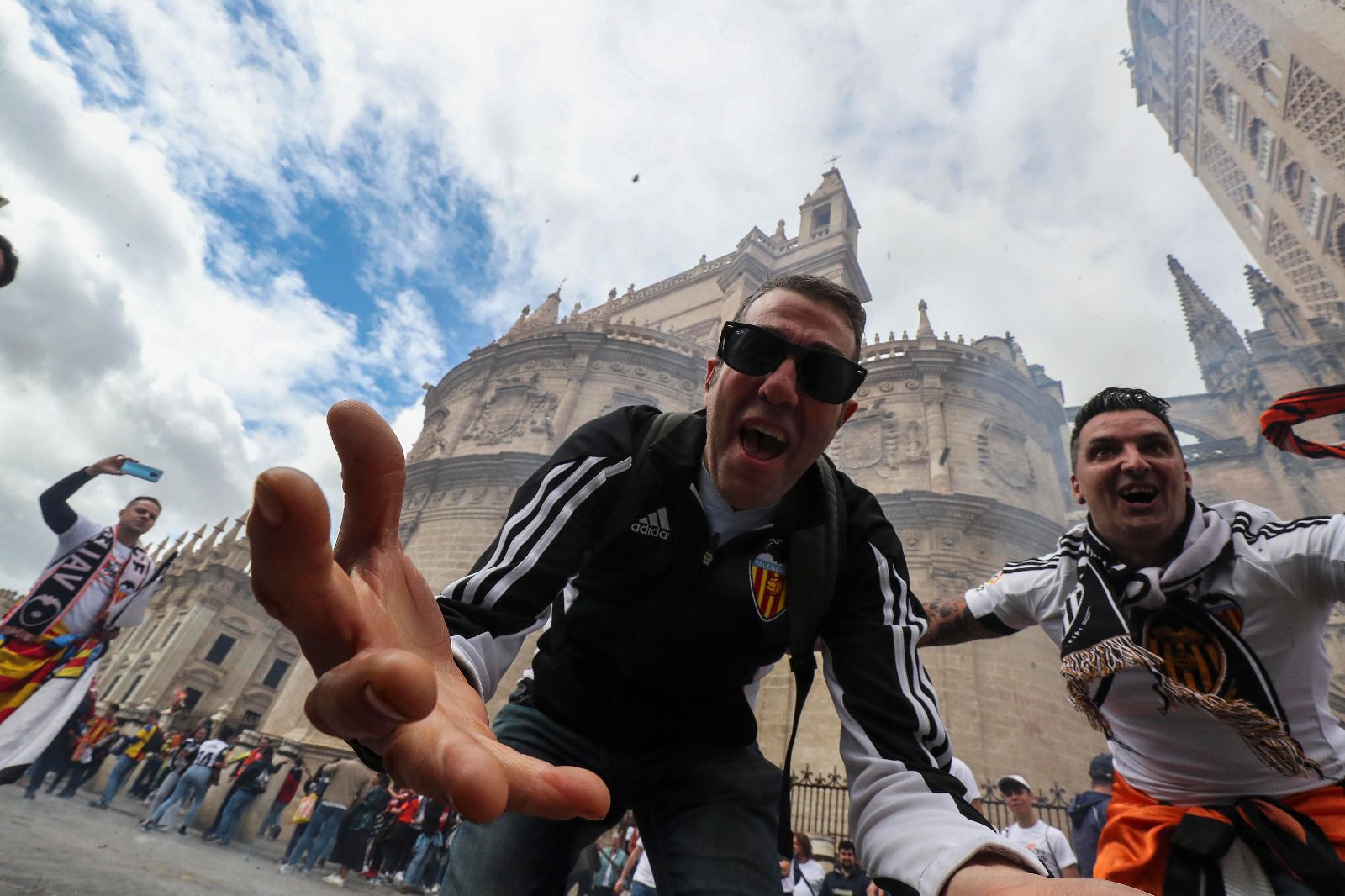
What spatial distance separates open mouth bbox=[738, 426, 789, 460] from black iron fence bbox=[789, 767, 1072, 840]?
10.8 metres

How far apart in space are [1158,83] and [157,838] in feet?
183

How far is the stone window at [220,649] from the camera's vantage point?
32562 mm

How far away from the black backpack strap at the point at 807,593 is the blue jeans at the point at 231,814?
40.9 ft

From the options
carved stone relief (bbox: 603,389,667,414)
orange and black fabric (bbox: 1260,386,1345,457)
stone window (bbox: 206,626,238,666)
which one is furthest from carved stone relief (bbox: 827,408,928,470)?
stone window (bbox: 206,626,238,666)

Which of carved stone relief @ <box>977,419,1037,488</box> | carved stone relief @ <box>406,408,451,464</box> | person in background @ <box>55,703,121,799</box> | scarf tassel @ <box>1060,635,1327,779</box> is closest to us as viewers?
scarf tassel @ <box>1060,635,1327,779</box>

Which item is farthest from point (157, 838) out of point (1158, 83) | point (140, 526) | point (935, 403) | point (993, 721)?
point (1158, 83)

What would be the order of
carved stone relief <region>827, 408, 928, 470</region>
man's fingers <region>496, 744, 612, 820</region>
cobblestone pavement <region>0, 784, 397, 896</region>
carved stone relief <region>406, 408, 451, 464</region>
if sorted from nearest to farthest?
man's fingers <region>496, 744, 612, 820</region>, cobblestone pavement <region>0, 784, 397, 896</region>, carved stone relief <region>827, 408, 928, 470</region>, carved stone relief <region>406, 408, 451, 464</region>

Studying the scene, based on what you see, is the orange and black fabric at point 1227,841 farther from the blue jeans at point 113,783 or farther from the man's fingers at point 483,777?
Result: the blue jeans at point 113,783

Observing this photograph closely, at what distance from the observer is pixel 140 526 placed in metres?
4.85

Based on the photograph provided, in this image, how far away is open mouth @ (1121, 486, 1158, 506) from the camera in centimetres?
223

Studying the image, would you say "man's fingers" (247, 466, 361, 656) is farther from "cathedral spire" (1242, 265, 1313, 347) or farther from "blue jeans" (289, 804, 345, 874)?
"cathedral spire" (1242, 265, 1313, 347)

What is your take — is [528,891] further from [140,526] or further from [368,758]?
[140,526]

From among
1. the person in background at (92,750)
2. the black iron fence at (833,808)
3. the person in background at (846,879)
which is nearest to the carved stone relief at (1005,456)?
the black iron fence at (833,808)

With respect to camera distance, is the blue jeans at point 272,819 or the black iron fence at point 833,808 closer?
the black iron fence at point 833,808
